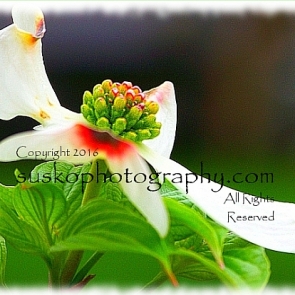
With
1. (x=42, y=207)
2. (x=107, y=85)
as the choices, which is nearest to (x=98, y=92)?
(x=107, y=85)

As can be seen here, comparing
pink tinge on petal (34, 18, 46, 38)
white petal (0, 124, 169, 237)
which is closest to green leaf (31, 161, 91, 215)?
white petal (0, 124, 169, 237)

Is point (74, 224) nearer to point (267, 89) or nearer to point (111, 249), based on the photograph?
point (111, 249)

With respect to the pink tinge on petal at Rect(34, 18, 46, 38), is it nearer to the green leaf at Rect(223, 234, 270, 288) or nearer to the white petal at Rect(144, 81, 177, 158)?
the white petal at Rect(144, 81, 177, 158)

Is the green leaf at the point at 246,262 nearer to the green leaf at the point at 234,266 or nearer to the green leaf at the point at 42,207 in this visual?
the green leaf at the point at 234,266

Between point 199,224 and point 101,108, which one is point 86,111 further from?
point 199,224

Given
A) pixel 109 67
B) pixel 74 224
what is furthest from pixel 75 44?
pixel 74 224

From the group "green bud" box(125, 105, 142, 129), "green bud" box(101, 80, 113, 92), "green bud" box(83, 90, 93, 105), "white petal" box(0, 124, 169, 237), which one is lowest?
"white petal" box(0, 124, 169, 237)
